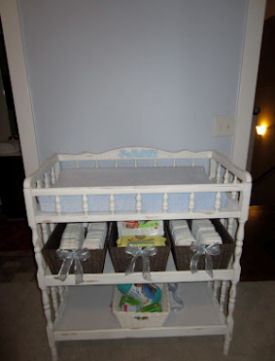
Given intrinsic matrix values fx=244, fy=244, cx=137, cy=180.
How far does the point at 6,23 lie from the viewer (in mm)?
1308

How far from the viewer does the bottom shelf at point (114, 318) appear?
1.27 metres

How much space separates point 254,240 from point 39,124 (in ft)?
7.28

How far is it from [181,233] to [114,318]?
24.7 inches

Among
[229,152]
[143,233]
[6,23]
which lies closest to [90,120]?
[6,23]

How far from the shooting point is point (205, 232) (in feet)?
4.00

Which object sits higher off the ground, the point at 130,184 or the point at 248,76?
the point at 248,76

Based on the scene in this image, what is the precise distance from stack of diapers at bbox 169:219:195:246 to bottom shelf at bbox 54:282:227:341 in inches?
18.8

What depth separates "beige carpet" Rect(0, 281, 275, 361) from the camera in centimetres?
133

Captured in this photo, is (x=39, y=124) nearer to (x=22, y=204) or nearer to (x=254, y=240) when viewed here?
(x=22, y=204)

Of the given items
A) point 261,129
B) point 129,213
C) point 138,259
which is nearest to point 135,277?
point 138,259

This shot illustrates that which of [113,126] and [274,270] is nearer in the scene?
[113,126]

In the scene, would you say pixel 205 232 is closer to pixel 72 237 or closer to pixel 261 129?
pixel 72 237

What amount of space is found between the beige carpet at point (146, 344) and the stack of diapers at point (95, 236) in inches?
25.5

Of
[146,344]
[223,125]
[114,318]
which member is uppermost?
[223,125]
